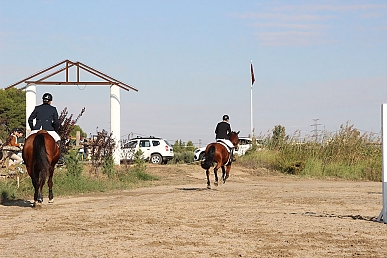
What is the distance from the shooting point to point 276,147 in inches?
1237

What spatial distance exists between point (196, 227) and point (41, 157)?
4.54m

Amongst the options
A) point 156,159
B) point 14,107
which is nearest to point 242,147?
point 156,159

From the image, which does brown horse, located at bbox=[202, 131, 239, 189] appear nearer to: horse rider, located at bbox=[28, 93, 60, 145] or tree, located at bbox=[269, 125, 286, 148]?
horse rider, located at bbox=[28, 93, 60, 145]

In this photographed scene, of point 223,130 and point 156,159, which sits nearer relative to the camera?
point 223,130

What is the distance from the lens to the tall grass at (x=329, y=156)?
2736 cm

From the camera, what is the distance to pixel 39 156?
1292cm

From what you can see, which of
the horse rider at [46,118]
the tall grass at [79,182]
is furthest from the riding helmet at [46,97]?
the tall grass at [79,182]

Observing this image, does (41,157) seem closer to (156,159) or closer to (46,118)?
(46,118)

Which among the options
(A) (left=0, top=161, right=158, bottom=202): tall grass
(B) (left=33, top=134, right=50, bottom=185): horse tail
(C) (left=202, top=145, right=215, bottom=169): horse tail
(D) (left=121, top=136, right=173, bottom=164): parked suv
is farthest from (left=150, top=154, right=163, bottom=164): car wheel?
(B) (left=33, top=134, right=50, bottom=185): horse tail

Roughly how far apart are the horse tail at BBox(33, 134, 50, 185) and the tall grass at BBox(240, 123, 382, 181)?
647 inches

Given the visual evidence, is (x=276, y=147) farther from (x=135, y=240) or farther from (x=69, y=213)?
(x=135, y=240)

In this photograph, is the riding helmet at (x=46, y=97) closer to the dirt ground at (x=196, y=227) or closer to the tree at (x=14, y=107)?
the dirt ground at (x=196, y=227)

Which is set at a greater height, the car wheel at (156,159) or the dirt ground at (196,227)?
the car wheel at (156,159)

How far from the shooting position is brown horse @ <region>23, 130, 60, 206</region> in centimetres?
1295
